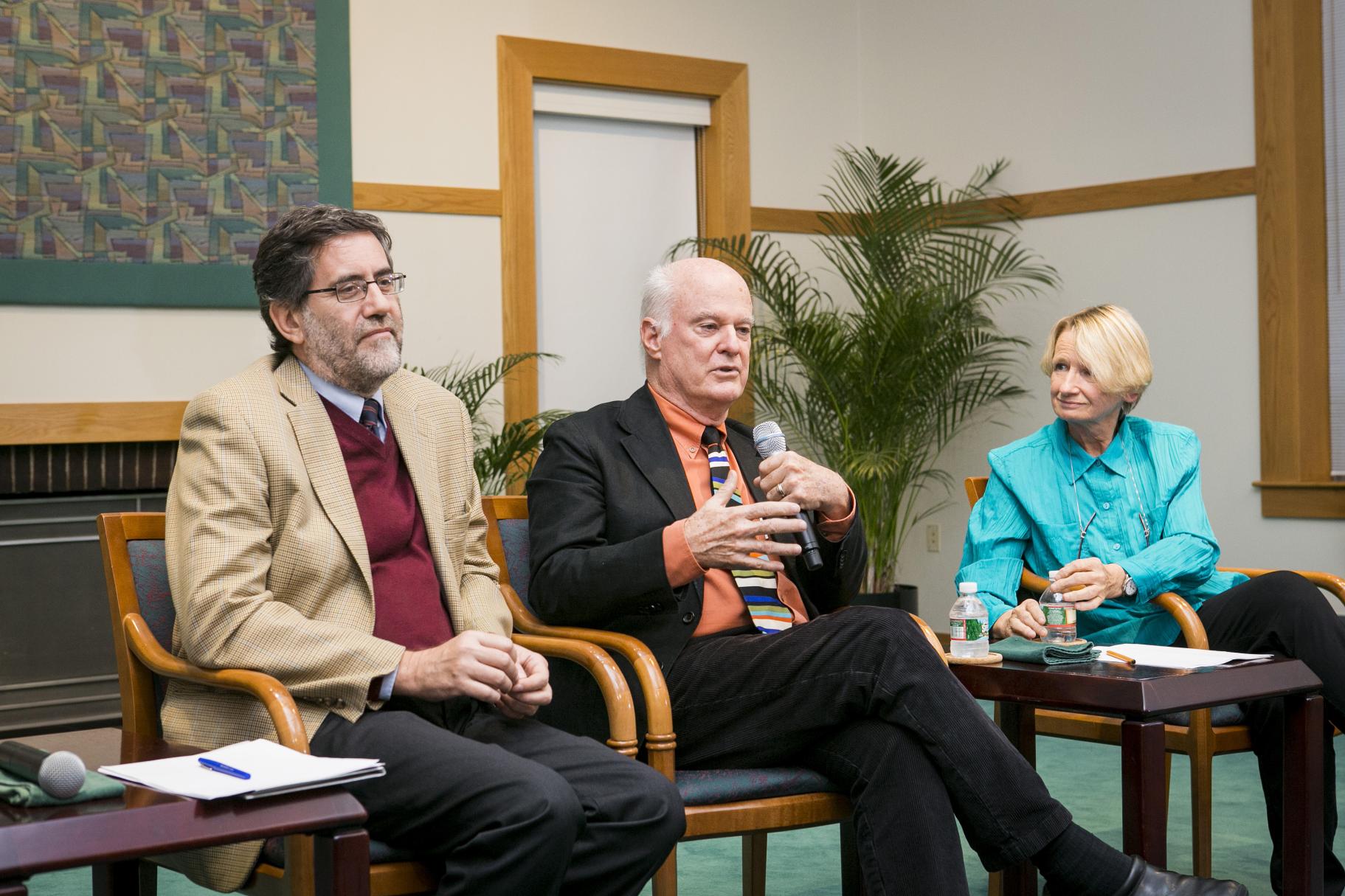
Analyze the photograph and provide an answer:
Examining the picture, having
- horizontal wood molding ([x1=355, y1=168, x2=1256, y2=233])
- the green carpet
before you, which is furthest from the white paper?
horizontal wood molding ([x1=355, y1=168, x2=1256, y2=233])

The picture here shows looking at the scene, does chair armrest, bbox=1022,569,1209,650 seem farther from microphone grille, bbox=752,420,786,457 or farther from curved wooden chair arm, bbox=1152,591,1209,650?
microphone grille, bbox=752,420,786,457

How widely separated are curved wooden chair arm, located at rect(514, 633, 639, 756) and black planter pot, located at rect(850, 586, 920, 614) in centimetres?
338

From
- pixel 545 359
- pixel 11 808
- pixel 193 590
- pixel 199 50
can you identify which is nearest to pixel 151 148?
pixel 199 50

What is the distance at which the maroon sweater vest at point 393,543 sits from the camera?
88.5 inches

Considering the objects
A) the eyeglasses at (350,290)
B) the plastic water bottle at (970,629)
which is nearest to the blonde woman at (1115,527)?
the plastic water bottle at (970,629)

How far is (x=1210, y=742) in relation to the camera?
2.70m

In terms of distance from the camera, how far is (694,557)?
2.34 metres

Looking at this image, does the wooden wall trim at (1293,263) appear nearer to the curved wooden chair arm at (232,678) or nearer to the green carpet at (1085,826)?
the green carpet at (1085,826)

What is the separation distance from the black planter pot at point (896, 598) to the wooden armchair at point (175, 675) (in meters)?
3.41

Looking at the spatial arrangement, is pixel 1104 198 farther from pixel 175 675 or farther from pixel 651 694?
pixel 175 675

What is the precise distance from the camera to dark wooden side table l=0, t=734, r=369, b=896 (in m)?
1.36

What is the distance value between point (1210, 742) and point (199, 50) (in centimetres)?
385

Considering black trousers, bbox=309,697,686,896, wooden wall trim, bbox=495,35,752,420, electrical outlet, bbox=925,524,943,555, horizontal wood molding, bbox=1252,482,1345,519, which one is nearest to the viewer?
black trousers, bbox=309,697,686,896

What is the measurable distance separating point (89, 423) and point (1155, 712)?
3.59 meters
